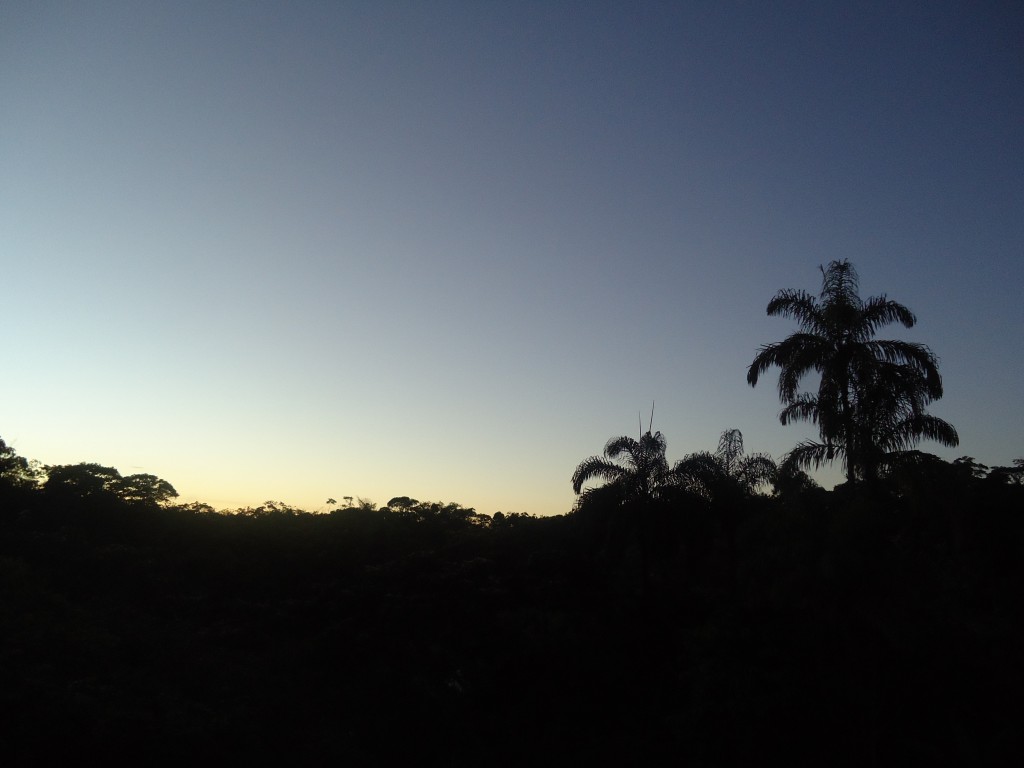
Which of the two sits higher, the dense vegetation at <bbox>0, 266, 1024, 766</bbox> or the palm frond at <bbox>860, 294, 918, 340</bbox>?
the palm frond at <bbox>860, 294, 918, 340</bbox>

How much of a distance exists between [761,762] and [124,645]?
19.8 metres

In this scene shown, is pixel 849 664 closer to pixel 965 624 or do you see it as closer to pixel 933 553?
pixel 965 624

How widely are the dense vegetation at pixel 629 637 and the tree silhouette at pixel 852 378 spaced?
0.09 metres

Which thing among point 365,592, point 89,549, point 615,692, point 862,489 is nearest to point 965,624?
point 862,489

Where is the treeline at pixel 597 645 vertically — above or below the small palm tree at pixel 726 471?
below

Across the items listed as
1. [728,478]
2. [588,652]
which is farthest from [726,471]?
[588,652]

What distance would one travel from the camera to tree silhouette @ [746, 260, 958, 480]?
58.0 feet

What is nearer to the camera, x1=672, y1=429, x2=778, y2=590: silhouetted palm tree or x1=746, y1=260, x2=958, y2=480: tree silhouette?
x1=746, y1=260, x2=958, y2=480: tree silhouette

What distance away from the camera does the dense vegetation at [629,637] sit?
53.9 ft

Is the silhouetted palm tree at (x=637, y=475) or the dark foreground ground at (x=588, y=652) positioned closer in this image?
the dark foreground ground at (x=588, y=652)

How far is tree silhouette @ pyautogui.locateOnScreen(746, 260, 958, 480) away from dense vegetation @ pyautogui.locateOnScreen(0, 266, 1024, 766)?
3.4 inches

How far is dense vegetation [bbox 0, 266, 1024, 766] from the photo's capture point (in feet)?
53.9

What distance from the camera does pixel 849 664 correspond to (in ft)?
57.0

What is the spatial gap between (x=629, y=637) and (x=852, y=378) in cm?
1059
